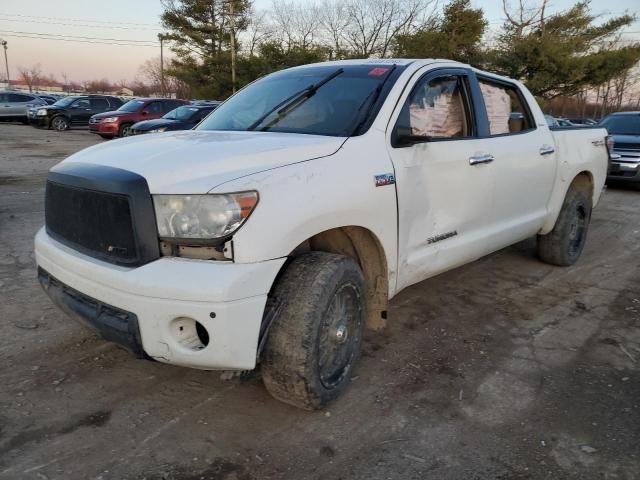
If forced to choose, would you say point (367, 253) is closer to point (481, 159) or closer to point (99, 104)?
point (481, 159)

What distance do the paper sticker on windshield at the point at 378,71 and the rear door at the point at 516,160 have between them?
95 cm

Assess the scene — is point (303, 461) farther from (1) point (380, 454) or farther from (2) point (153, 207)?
(2) point (153, 207)

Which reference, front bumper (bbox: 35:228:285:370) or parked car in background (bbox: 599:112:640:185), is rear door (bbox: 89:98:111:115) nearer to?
parked car in background (bbox: 599:112:640:185)

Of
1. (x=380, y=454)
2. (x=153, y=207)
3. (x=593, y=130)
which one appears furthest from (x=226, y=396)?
(x=593, y=130)

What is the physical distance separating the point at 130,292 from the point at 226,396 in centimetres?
96

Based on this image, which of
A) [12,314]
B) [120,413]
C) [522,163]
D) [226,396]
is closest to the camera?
[120,413]

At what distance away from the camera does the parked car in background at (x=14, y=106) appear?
2581 centimetres

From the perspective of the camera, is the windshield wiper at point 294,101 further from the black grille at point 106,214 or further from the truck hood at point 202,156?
the black grille at point 106,214

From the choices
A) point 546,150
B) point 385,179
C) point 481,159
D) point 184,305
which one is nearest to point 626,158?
point 546,150

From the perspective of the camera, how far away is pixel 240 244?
2.21m

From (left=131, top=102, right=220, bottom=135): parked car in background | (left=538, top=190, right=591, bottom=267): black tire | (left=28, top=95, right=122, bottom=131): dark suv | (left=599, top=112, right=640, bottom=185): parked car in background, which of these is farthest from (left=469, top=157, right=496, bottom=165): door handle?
(left=28, top=95, right=122, bottom=131): dark suv

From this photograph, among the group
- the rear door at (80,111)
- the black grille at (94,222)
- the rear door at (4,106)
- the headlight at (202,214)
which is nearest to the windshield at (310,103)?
the headlight at (202,214)

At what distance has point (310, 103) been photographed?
11.1 ft

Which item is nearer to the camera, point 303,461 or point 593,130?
point 303,461
